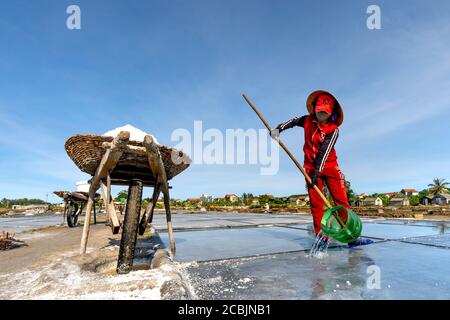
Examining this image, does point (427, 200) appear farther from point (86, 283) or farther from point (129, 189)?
point (86, 283)

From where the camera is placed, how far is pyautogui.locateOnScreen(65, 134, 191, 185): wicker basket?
2.96 metres

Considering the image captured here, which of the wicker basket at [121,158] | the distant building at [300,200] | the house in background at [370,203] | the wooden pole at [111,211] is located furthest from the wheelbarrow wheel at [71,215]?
the distant building at [300,200]

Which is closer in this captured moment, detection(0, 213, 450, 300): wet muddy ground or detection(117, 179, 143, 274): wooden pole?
detection(0, 213, 450, 300): wet muddy ground

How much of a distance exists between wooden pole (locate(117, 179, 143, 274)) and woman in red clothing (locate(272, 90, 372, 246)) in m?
2.50

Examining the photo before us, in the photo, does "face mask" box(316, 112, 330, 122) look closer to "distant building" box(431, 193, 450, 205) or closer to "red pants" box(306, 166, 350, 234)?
"red pants" box(306, 166, 350, 234)

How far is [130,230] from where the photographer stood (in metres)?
2.63

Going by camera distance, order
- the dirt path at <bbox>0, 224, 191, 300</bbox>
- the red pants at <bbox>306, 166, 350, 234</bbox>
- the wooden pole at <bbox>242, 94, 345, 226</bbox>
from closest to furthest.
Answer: the dirt path at <bbox>0, 224, 191, 300</bbox>
the wooden pole at <bbox>242, 94, 345, 226</bbox>
the red pants at <bbox>306, 166, 350, 234</bbox>

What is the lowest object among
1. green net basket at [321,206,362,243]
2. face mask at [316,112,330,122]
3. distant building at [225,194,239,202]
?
distant building at [225,194,239,202]

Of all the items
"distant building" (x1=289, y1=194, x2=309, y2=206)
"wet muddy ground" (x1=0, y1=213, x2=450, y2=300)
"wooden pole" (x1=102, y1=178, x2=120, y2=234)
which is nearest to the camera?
"wet muddy ground" (x1=0, y1=213, x2=450, y2=300)

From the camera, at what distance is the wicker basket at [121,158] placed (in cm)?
296

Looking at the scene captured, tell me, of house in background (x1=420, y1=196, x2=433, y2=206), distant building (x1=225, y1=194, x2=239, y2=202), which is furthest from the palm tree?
distant building (x1=225, y1=194, x2=239, y2=202)

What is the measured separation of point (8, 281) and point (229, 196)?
117621 mm
